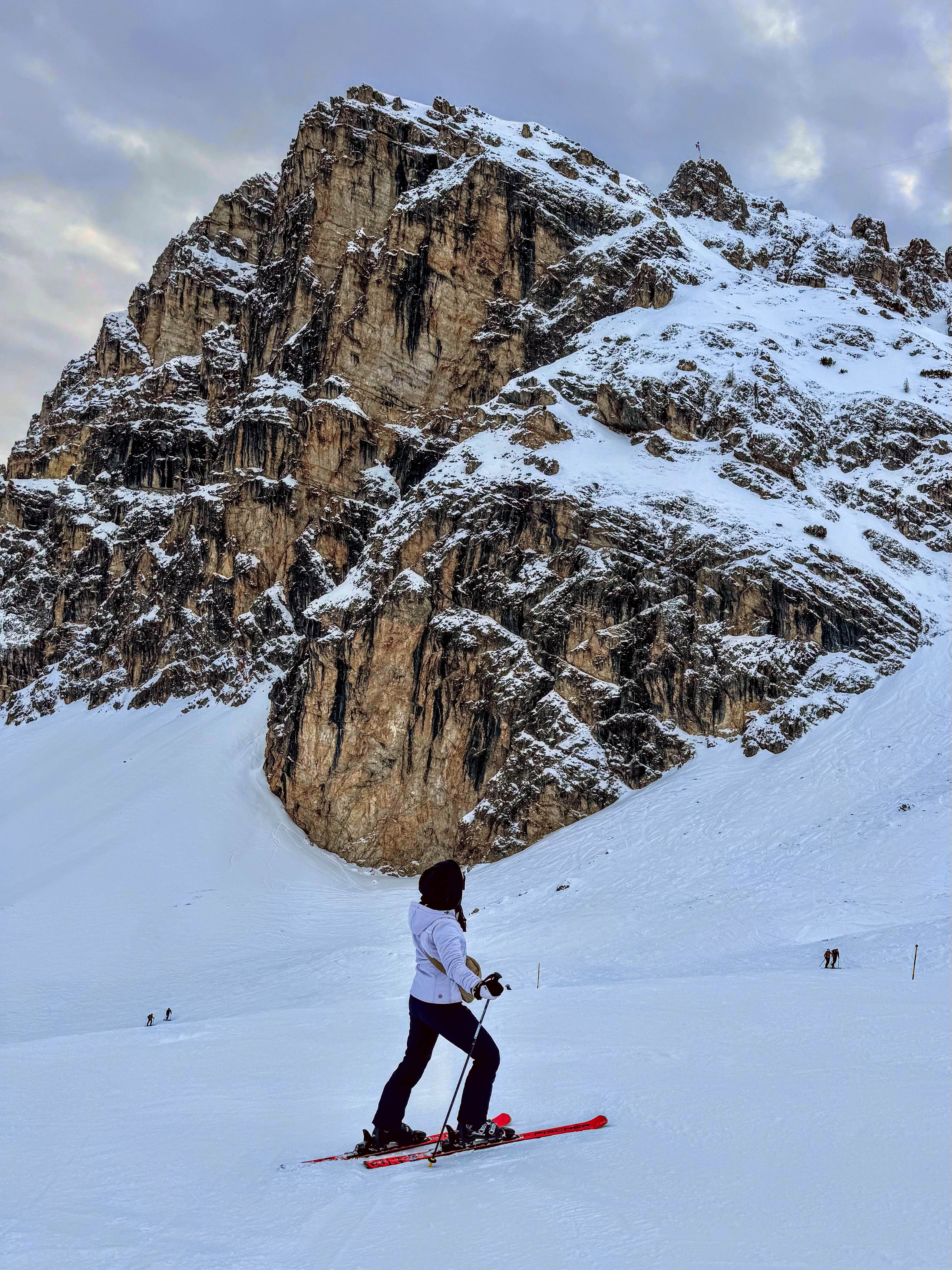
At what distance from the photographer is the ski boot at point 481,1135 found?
4547 mm

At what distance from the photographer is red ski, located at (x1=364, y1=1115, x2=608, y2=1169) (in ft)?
14.6

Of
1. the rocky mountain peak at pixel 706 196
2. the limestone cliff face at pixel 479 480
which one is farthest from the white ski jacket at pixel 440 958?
the rocky mountain peak at pixel 706 196

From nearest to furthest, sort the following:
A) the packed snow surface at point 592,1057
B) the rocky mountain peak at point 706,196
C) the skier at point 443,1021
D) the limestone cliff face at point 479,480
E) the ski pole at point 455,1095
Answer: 1. the packed snow surface at point 592,1057
2. the ski pole at point 455,1095
3. the skier at point 443,1021
4. the limestone cliff face at point 479,480
5. the rocky mountain peak at point 706,196

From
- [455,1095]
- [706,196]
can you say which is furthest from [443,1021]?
[706,196]

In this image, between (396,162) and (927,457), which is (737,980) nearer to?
(927,457)

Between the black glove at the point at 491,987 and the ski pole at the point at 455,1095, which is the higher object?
the black glove at the point at 491,987

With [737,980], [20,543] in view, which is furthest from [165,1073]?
[20,543]

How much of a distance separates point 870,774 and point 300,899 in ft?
74.5

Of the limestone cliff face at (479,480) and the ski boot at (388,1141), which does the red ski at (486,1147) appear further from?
the limestone cliff face at (479,480)

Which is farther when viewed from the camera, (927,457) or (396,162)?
(396,162)

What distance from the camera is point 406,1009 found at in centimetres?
1471

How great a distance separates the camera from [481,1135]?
4.60 m

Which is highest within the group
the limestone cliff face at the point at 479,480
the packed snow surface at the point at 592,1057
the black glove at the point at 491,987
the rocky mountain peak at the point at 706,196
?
the rocky mountain peak at the point at 706,196

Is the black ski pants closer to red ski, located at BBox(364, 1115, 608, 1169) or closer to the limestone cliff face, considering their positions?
red ski, located at BBox(364, 1115, 608, 1169)
